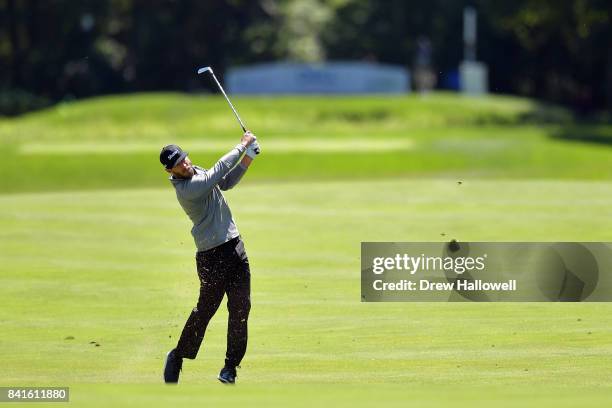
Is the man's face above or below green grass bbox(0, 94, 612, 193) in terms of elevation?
above

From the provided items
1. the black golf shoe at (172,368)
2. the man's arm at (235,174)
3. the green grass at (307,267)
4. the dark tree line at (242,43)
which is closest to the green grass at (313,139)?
the green grass at (307,267)

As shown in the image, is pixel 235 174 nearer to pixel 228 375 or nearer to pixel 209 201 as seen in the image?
pixel 209 201

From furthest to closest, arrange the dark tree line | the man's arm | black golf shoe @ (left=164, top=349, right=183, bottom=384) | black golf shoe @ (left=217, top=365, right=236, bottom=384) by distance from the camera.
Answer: the dark tree line
the man's arm
black golf shoe @ (left=164, top=349, right=183, bottom=384)
black golf shoe @ (left=217, top=365, right=236, bottom=384)

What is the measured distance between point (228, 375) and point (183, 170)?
1933 millimetres

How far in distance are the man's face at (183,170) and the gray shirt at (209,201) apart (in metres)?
0.05

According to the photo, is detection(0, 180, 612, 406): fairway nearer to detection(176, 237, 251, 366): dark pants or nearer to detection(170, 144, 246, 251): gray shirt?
detection(176, 237, 251, 366): dark pants

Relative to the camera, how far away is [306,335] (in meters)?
15.6

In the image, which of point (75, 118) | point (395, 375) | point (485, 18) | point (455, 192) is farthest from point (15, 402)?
point (485, 18)

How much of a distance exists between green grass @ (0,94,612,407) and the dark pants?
0.36 meters

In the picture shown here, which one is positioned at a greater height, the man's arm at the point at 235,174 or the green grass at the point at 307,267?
the man's arm at the point at 235,174

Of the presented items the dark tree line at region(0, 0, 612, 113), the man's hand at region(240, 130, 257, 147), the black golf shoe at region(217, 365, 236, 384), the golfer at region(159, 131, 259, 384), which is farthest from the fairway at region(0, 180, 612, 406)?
the dark tree line at region(0, 0, 612, 113)

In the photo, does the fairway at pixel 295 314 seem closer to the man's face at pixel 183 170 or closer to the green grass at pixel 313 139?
the man's face at pixel 183 170

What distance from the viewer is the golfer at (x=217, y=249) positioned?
42.6 feet

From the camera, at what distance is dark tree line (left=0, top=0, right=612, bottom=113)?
81188 millimetres
